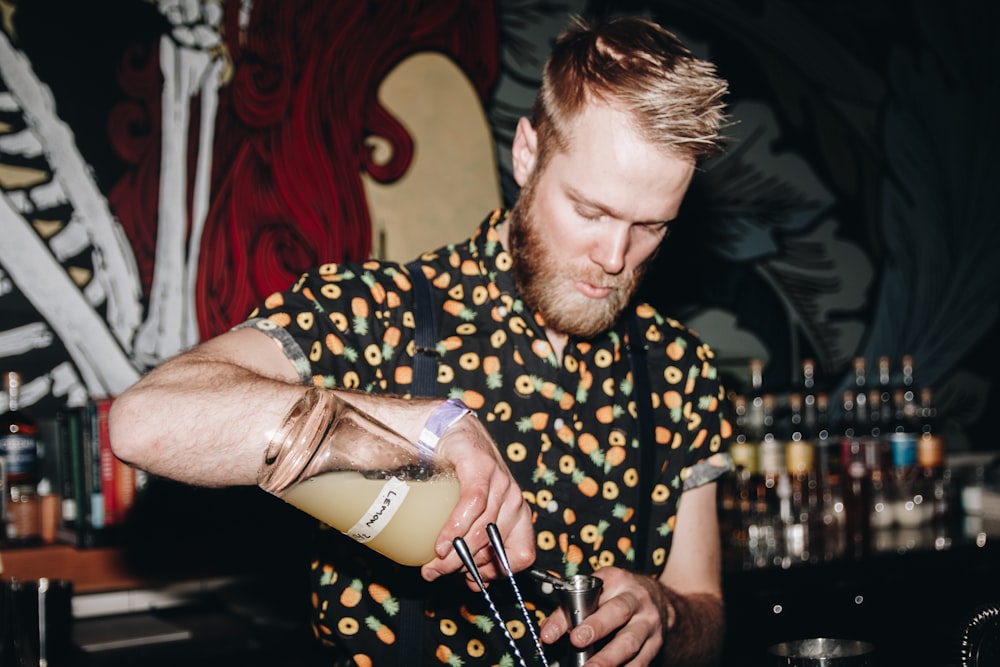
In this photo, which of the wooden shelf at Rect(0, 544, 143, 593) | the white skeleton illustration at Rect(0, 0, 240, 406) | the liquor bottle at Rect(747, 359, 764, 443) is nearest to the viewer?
the wooden shelf at Rect(0, 544, 143, 593)

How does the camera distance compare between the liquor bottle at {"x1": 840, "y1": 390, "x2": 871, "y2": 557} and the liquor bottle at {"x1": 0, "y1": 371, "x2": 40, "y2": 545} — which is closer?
the liquor bottle at {"x1": 0, "y1": 371, "x2": 40, "y2": 545}

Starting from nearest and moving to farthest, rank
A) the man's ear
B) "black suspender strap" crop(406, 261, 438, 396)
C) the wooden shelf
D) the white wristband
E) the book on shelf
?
the white wristband < "black suspender strap" crop(406, 261, 438, 396) < the man's ear < the wooden shelf < the book on shelf

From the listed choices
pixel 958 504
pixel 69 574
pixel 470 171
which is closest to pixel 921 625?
pixel 958 504

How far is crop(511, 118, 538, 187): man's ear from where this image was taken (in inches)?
68.4

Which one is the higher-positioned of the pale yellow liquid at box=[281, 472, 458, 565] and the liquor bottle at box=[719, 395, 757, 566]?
the pale yellow liquid at box=[281, 472, 458, 565]

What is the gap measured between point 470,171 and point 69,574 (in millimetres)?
1648

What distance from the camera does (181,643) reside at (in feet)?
6.91

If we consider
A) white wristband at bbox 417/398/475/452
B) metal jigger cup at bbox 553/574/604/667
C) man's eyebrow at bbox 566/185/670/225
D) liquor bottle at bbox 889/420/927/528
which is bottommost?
liquor bottle at bbox 889/420/927/528

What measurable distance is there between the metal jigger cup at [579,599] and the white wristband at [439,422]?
0.72ft

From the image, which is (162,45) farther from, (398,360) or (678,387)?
(678,387)

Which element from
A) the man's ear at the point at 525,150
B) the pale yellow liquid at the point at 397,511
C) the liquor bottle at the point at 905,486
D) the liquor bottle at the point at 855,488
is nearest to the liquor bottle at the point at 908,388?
the liquor bottle at the point at 905,486

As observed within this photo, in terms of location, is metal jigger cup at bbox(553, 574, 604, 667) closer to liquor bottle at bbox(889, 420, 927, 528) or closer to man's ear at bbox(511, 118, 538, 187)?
man's ear at bbox(511, 118, 538, 187)

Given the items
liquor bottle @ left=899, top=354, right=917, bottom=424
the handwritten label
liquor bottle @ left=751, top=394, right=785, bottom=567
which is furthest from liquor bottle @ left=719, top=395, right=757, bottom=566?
the handwritten label

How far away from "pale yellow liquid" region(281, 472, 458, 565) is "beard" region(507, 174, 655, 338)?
27.2 inches
